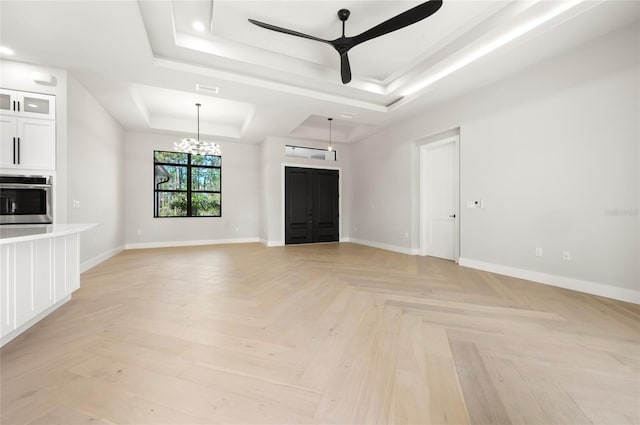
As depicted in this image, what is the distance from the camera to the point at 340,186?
8.23 meters

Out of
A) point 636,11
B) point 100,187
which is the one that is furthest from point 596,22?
point 100,187

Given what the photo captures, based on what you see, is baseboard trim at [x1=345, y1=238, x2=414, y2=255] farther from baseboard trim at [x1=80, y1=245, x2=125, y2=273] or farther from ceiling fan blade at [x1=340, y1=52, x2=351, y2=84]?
baseboard trim at [x1=80, y1=245, x2=125, y2=273]

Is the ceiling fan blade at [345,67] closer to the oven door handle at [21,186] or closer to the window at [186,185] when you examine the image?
the oven door handle at [21,186]

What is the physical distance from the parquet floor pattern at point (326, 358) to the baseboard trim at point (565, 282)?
0.51ft

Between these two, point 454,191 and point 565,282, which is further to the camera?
point 454,191

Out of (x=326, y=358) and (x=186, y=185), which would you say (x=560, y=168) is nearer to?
(x=326, y=358)

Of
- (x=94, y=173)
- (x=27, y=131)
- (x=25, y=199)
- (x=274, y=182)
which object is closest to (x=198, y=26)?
(x=27, y=131)

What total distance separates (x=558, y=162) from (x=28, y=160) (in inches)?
280

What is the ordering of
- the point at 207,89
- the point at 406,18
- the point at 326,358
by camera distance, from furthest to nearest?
the point at 207,89
the point at 406,18
the point at 326,358

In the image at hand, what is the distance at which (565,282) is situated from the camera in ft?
11.0

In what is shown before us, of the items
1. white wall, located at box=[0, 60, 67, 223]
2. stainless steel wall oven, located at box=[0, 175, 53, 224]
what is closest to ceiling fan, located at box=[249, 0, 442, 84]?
white wall, located at box=[0, 60, 67, 223]

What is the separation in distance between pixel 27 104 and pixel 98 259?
8.86 ft

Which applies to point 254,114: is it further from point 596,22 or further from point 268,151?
point 596,22

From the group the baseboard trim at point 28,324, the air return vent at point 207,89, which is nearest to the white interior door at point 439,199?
the air return vent at point 207,89
